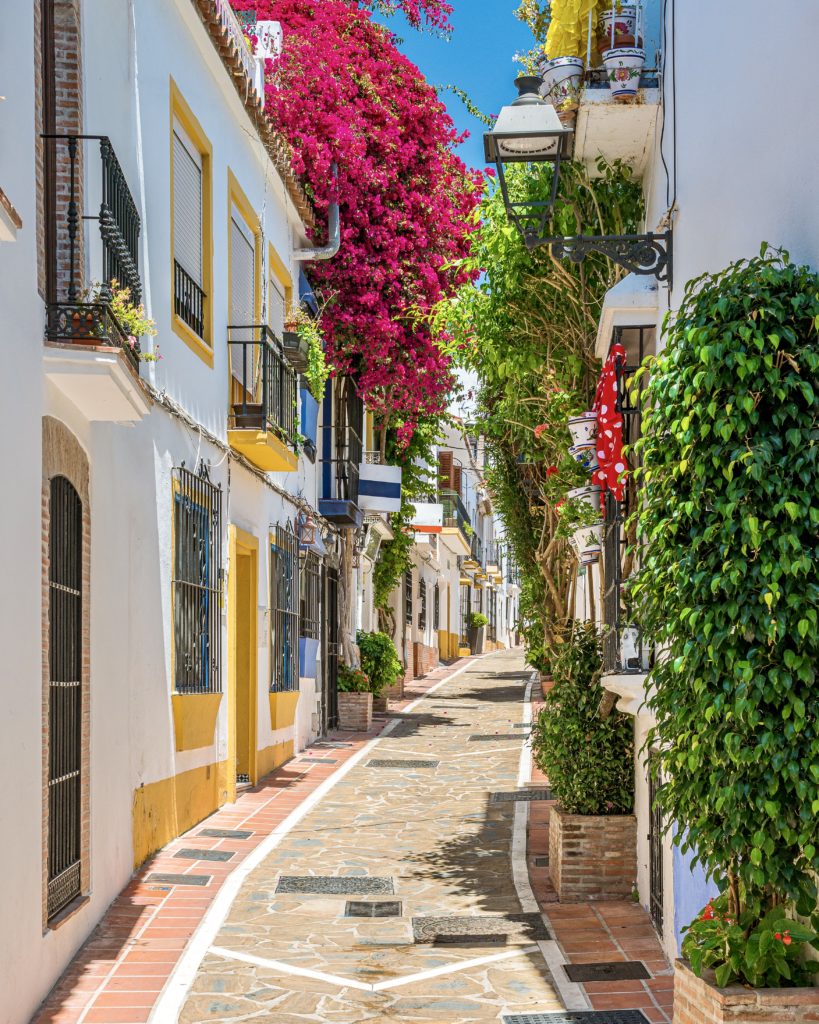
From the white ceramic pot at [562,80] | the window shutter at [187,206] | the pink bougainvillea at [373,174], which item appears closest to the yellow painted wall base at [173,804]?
the window shutter at [187,206]

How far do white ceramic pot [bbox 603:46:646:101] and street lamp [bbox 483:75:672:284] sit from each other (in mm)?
629

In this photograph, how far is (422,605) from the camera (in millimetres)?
38000

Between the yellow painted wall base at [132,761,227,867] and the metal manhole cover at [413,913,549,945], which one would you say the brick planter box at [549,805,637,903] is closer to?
the metal manhole cover at [413,913,549,945]

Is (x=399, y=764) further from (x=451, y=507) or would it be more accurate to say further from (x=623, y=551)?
(x=451, y=507)

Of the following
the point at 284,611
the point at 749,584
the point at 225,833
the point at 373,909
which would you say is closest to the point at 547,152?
the point at 749,584

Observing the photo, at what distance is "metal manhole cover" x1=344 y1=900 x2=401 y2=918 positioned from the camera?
9008mm

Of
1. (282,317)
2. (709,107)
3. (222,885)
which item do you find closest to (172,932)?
(222,885)

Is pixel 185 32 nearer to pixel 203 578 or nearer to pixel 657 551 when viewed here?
pixel 203 578

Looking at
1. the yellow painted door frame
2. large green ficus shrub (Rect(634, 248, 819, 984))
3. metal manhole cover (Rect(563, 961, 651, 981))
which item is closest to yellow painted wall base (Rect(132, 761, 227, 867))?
the yellow painted door frame

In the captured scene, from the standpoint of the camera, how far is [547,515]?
51.8 feet

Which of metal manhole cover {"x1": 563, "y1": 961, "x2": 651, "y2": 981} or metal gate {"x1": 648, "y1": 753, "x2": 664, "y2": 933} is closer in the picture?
metal manhole cover {"x1": 563, "y1": 961, "x2": 651, "y2": 981}

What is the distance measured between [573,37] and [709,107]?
8.42 feet

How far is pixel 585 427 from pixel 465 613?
151 ft

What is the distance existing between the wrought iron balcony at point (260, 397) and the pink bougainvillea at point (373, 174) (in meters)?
3.17
